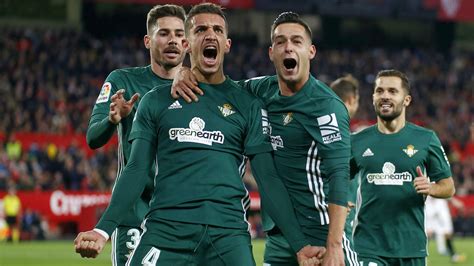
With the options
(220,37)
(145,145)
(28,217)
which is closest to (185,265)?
(145,145)

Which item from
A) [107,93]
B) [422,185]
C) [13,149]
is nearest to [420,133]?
[422,185]

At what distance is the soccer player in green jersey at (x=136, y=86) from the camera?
6.77 metres

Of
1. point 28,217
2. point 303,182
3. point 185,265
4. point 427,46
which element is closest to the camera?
point 185,265

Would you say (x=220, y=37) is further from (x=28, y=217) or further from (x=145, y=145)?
(x=28, y=217)

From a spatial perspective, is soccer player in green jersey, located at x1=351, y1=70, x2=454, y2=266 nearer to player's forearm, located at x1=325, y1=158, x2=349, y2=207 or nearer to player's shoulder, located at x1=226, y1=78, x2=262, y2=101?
player's forearm, located at x1=325, y1=158, x2=349, y2=207

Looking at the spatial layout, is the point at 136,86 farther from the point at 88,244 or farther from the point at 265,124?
the point at 88,244

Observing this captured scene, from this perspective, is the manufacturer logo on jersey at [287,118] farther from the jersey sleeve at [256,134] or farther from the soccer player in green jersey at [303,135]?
the jersey sleeve at [256,134]

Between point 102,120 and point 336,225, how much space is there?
6.22 ft

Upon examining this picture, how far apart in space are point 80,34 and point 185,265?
31.0 metres

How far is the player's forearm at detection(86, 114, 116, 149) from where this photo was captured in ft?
21.1

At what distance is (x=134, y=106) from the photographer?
22.6 feet

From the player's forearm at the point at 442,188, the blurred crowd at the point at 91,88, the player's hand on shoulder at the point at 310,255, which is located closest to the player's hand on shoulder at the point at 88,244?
the player's hand on shoulder at the point at 310,255

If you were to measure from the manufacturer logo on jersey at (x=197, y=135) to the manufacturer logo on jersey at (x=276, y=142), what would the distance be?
1.89 ft

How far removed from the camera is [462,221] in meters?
29.8
